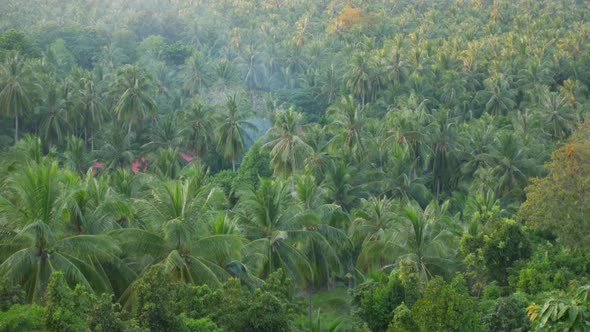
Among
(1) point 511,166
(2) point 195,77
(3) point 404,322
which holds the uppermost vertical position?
(3) point 404,322

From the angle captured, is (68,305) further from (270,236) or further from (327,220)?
(327,220)

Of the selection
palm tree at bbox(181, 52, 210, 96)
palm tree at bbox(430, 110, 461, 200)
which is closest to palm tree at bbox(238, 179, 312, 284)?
palm tree at bbox(430, 110, 461, 200)

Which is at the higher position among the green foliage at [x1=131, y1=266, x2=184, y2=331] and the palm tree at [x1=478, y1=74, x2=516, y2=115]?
the green foliage at [x1=131, y1=266, x2=184, y2=331]

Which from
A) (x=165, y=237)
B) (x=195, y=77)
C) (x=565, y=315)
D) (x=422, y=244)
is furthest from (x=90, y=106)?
(x=565, y=315)

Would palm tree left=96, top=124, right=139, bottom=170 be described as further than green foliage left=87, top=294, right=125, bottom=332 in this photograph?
Yes

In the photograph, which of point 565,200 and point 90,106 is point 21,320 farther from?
point 90,106

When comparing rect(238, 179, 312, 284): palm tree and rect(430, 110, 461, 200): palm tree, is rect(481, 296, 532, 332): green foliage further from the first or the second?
rect(430, 110, 461, 200): palm tree
